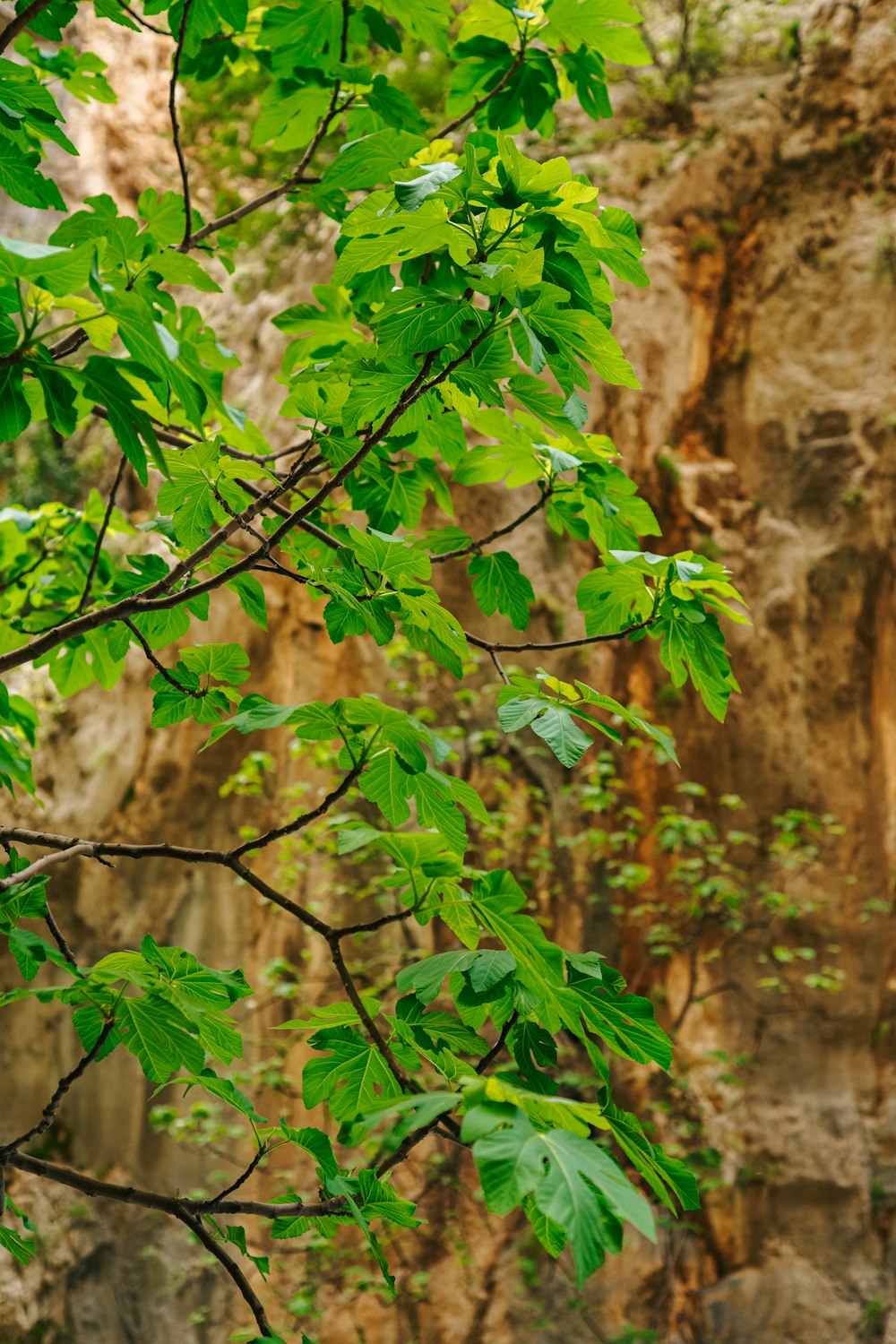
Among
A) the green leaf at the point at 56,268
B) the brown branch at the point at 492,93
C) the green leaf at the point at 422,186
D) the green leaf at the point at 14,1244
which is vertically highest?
the brown branch at the point at 492,93

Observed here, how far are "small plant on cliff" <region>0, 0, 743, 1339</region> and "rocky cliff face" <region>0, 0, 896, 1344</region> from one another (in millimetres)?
3113

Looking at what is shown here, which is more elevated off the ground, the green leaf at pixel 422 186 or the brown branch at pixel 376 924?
the green leaf at pixel 422 186

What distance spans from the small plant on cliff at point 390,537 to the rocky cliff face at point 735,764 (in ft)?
10.2

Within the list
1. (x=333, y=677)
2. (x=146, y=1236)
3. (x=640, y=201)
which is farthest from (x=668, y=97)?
(x=146, y=1236)

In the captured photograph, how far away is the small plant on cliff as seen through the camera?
98 centimetres

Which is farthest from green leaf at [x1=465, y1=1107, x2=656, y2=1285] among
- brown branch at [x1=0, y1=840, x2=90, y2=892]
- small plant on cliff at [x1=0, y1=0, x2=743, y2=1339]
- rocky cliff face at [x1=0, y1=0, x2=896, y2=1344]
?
rocky cliff face at [x1=0, y1=0, x2=896, y2=1344]

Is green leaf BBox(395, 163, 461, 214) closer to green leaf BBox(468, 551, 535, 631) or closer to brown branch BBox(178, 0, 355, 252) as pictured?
green leaf BBox(468, 551, 535, 631)

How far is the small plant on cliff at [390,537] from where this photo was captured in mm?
978

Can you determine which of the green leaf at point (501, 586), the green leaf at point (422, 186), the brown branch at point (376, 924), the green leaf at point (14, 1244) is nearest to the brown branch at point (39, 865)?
the brown branch at point (376, 924)

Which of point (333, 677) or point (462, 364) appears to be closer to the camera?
point (462, 364)

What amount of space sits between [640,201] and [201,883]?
4.79 meters

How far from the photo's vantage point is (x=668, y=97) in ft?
21.3

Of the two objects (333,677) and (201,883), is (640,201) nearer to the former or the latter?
(333,677)

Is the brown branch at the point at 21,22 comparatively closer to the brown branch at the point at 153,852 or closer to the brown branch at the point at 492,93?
the brown branch at the point at 492,93
